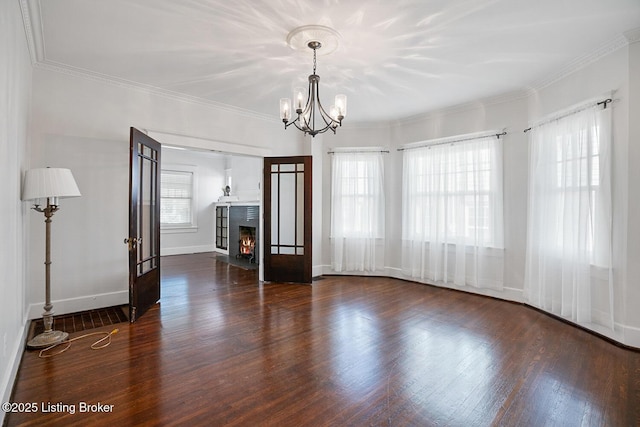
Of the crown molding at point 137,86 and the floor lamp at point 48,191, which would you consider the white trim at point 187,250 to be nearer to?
the crown molding at point 137,86

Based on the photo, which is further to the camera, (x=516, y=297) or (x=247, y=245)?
(x=247, y=245)

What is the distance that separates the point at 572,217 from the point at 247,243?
249 inches

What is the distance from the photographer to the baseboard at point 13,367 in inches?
76.3

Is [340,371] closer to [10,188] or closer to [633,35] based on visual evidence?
[10,188]

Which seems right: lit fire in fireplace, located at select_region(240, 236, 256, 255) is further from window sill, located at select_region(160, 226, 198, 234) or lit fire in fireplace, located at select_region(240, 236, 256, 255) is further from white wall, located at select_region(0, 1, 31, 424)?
white wall, located at select_region(0, 1, 31, 424)

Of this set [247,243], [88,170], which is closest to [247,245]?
[247,243]

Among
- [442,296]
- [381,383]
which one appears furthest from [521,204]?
[381,383]

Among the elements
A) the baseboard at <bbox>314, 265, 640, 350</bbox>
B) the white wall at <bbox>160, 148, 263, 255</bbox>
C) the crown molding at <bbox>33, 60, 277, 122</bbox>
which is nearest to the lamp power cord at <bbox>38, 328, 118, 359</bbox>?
A: the crown molding at <bbox>33, 60, 277, 122</bbox>

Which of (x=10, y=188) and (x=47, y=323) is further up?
(x=10, y=188)

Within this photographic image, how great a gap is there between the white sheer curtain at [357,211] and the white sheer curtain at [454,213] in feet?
1.68

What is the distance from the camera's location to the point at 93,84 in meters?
3.86

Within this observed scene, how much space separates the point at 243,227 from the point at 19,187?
206 inches

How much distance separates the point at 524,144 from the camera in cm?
433

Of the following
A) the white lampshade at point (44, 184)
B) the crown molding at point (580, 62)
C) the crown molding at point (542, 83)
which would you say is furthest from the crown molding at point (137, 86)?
the crown molding at point (580, 62)
